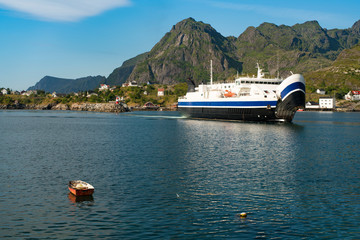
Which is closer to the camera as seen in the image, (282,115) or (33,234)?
(33,234)

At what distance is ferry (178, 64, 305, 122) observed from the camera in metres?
88.8

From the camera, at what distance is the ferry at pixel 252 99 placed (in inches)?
3497

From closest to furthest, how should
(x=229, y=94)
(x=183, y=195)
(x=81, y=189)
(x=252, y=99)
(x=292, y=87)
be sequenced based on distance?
(x=81, y=189) < (x=183, y=195) < (x=292, y=87) < (x=252, y=99) < (x=229, y=94)

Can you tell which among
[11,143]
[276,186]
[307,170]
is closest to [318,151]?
[307,170]

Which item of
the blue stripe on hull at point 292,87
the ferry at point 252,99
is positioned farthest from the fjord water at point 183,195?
the ferry at point 252,99

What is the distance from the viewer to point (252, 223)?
19359 millimetres

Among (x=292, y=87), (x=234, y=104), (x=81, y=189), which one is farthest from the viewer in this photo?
(x=234, y=104)

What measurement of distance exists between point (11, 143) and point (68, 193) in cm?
3902

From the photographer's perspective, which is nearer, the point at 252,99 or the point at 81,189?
the point at 81,189

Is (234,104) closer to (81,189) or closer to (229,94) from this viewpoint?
(229,94)

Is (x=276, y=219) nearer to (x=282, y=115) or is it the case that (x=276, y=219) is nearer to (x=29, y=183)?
(x=29, y=183)

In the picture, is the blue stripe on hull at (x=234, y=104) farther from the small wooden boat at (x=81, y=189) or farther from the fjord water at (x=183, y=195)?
the small wooden boat at (x=81, y=189)

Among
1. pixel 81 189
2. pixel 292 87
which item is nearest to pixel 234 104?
pixel 292 87

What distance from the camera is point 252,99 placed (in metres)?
94.2
